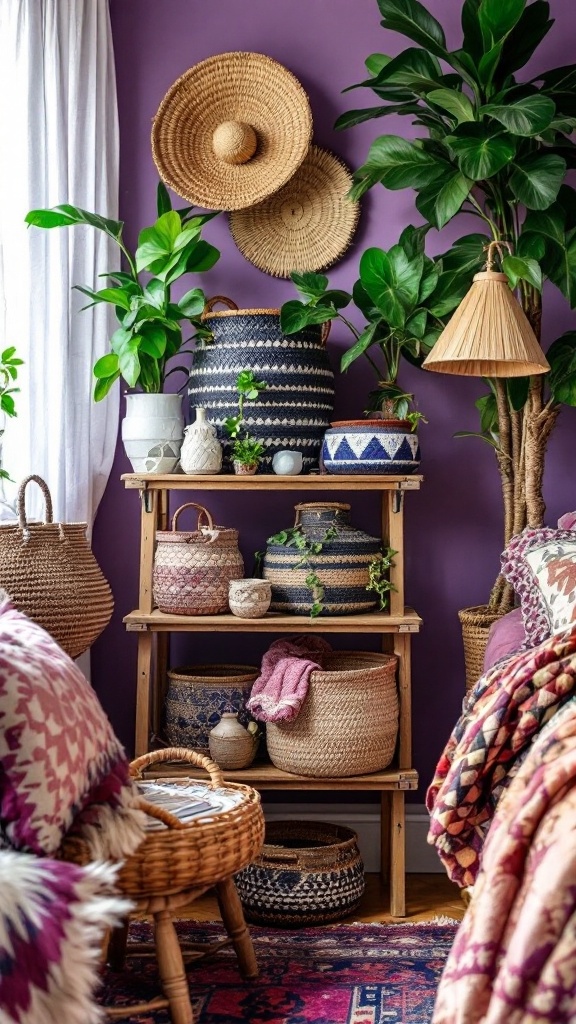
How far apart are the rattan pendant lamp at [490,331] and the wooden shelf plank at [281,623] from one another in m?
0.62

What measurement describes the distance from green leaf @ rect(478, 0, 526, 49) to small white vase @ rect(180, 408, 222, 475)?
1131 mm

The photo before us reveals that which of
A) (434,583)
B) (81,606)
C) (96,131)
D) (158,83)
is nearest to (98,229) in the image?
(96,131)

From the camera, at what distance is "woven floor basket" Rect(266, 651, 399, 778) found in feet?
9.02

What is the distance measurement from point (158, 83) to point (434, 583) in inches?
61.9

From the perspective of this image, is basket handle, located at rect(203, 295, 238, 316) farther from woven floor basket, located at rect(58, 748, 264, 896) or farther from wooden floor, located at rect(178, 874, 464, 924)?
wooden floor, located at rect(178, 874, 464, 924)

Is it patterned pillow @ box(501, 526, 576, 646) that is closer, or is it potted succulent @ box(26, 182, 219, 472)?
patterned pillow @ box(501, 526, 576, 646)

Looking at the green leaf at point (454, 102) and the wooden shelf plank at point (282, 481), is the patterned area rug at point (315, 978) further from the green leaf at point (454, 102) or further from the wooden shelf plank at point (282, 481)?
the green leaf at point (454, 102)

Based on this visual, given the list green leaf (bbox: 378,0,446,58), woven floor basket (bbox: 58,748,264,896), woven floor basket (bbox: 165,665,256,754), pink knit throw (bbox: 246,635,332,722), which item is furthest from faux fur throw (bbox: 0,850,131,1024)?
green leaf (bbox: 378,0,446,58)

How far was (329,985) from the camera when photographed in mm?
2344

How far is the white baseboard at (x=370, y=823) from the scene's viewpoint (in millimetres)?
3176

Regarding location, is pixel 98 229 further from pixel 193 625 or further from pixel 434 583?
pixel 434 583

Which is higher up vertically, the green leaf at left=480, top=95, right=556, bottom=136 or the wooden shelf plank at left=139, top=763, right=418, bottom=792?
the green leaf at left=480, top=95, right=556, bottom=136

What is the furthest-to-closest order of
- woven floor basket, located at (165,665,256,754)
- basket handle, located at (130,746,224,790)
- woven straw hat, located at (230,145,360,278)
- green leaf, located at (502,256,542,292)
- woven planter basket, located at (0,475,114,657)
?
woven straw hat, located at (230,145,360,278) → woven floor basket, located at (165,665,256,754) → green leaf, located at (502,256,542,292) → woven planter basket, located at (0,475,114,657) → basket handle, located at (130,746,224,790)

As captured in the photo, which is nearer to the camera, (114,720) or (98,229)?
(98,229)
